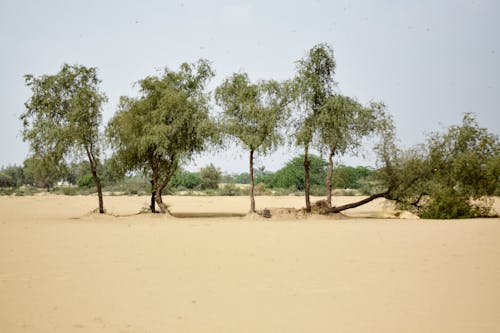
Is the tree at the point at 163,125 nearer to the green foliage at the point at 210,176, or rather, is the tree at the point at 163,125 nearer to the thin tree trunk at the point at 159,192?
the thin tree trunk at the point at 159,192

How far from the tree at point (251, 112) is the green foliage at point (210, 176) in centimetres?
7228

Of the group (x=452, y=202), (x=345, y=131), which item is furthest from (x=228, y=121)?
(x=452, y=202)

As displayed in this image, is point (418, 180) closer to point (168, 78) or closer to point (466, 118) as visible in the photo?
point (466, 118)

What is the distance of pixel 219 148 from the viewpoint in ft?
101

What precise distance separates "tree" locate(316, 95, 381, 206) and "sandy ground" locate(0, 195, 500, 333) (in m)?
11.7

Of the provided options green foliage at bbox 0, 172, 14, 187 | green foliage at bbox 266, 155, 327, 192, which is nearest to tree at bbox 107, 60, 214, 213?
green foliage at bbox 266, 155, 327, 192

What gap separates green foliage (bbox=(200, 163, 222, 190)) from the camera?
103062 mm

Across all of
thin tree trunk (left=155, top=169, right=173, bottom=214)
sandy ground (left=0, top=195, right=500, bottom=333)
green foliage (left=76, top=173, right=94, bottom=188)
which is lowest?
sandy ground (left=0, top=195, right=500, bottom=333)

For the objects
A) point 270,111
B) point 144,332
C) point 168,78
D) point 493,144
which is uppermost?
point 168,78

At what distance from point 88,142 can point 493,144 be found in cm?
2332

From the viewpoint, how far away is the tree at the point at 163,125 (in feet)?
97.2

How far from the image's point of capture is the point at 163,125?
29.4 meters

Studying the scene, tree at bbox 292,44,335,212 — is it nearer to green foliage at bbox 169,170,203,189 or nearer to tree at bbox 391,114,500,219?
tree at bbox 391,114,500,219

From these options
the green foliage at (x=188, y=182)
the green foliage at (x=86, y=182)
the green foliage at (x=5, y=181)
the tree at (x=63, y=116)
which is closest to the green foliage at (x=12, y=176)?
the green foliage at (x=5, y=181)
